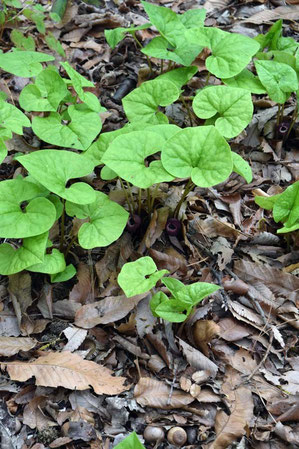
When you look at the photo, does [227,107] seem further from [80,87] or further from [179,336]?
[179,336]

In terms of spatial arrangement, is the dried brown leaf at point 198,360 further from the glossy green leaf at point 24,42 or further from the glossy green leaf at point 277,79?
the glossy green leaf at point 24,42

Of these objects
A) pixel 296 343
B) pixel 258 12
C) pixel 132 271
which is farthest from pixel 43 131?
pixel 258 12

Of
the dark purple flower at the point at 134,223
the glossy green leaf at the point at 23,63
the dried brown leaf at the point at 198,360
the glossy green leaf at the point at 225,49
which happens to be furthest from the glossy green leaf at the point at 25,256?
the glossy green leaf at the point at 225,49

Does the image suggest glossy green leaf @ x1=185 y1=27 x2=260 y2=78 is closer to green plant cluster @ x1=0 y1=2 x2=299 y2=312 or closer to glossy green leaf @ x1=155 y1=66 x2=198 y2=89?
green plant cluster @ x1=0 y1=2 x2=299 y2=312

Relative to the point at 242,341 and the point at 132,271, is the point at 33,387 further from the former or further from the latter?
the point at 242,341

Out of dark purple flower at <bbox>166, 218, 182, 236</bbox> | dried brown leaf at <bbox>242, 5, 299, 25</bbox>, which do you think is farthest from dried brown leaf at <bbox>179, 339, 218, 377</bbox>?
dried brown leaf at <bbox>242, 5, 299, 25</bbox>

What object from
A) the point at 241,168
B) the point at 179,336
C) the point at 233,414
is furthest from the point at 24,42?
the point at 233,414

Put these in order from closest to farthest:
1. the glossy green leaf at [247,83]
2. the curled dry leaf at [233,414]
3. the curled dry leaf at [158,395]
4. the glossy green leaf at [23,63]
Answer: the curled dry leaf at [233,414], the curled dry leaf at [158,395], the glossy green leaf at [23,63], the glossy green leaf at [247,83]

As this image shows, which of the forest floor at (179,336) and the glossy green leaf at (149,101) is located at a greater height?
the glossy green leaf at (149,101)

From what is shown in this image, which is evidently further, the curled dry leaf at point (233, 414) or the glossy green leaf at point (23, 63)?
the glossy green leaf at point (23, 63)
